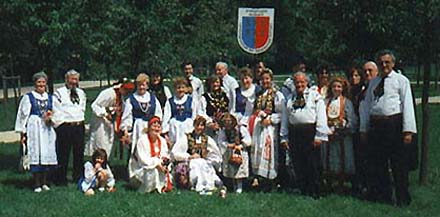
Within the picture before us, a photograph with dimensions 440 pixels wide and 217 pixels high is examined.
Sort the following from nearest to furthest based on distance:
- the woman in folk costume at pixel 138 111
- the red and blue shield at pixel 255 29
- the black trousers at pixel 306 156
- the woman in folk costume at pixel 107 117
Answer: the black trousers at pixel 306 156, the woman in folk costume at pixel 138 111, the woman in folk costume at pixel 107 117, the red and blue shield at pixel 255 29

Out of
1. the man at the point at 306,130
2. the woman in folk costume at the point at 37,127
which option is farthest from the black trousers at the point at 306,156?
the woman in folk costume at the point at 37,127

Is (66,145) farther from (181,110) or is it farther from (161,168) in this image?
(181,110)

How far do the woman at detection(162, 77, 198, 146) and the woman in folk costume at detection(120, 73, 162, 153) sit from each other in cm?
16

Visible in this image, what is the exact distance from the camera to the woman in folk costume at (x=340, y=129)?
10.2 metres

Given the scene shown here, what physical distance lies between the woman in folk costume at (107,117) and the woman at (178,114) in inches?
33.0

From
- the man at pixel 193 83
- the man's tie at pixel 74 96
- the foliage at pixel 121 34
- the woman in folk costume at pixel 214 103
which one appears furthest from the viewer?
the foliage at pixel 121 34

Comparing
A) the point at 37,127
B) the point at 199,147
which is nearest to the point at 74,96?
the point at 37,127

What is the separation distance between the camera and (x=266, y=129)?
34.5 feet

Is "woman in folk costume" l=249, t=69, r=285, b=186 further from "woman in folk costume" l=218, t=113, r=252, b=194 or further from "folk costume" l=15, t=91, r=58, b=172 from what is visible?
"folk costume" l=15, t=91, r=58, b=172

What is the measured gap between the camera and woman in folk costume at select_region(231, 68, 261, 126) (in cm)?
1070

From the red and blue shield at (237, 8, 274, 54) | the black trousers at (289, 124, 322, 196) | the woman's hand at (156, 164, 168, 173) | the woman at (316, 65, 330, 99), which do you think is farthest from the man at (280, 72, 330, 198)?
the red and blue shield at (237, 8, 274, 54)

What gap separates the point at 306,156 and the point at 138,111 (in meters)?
2.64

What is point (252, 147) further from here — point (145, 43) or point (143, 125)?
point (145, 43)

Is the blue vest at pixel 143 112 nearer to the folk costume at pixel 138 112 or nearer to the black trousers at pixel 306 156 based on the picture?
the folk costume at pixel 138 112
